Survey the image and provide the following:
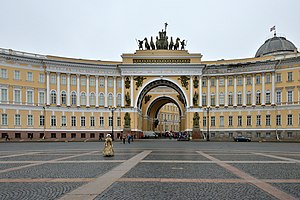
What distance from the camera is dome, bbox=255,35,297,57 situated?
243ft

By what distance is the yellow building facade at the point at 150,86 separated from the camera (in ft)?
211

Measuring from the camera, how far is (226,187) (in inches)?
439

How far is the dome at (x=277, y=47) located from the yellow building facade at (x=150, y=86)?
0.29 meters

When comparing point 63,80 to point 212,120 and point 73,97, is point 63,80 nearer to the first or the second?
point 73,97

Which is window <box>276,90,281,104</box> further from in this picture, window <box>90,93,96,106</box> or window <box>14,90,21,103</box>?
window <box>14,90,21,103</box>

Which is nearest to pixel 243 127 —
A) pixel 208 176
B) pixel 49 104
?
pixel 49 104

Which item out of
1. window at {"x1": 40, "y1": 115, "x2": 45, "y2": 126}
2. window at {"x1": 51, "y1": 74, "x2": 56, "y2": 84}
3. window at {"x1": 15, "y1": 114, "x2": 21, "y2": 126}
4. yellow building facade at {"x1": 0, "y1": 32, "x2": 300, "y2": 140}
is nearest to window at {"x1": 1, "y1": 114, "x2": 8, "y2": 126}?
yellow building facade at {"x1": 0, "y1": 32, "x2": 300, "y2": 140}

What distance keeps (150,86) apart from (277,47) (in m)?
28.1

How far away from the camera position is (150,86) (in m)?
73.8

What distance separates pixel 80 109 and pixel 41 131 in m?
8.57

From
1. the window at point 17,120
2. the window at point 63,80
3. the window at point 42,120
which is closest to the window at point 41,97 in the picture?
the window at point 42,120

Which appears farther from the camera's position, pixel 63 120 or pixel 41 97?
pixel 63 120

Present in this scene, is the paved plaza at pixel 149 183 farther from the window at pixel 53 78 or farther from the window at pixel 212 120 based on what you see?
the window at pixel 212 120

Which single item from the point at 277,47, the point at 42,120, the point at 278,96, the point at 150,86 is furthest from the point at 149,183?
the point at 277,47
